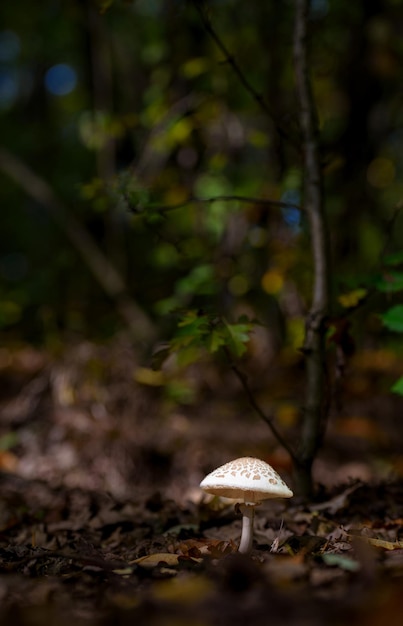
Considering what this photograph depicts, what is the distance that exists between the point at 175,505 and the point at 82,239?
496cm

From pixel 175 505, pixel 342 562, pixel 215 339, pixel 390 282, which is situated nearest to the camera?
pixel 342 562

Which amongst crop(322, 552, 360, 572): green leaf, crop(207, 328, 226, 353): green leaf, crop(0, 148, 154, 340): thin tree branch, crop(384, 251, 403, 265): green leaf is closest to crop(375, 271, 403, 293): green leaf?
crop(384, 251, 403, 265): green leaf

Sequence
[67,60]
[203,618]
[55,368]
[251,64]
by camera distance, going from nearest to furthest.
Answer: [203,618] < [55,368] < [251,64] < [67,60]

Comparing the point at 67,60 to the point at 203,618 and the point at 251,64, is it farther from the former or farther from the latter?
the point at 203,618

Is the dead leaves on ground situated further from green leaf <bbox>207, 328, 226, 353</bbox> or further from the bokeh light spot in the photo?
the bokeh light spot

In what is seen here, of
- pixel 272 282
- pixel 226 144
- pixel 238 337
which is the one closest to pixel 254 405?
pixel 238 337

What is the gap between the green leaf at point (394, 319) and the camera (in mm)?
2896

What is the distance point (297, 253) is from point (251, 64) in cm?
247

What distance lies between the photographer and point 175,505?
3305 millimetres

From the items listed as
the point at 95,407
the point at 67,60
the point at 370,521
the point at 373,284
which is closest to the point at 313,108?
the point at 373,284

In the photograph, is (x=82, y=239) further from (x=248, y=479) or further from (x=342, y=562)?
(x=342, y=562)

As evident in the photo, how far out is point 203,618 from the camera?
4.37 ft

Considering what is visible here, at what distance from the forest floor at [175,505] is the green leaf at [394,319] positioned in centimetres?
60

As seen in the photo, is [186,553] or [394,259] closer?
[186,553]
